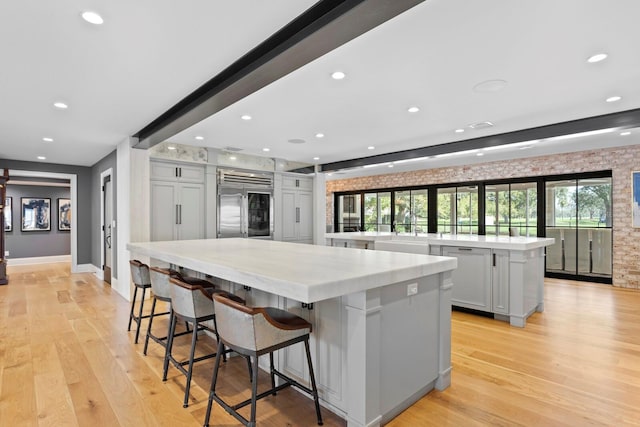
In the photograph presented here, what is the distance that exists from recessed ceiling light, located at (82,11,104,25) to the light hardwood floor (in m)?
2.44

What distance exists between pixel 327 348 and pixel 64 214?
32.7 ft

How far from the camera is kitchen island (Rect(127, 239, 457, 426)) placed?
1728 mm

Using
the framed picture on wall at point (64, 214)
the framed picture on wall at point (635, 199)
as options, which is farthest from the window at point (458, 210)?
the framed picture on wall at point (64, 214)

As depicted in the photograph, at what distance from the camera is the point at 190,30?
7.02 ft

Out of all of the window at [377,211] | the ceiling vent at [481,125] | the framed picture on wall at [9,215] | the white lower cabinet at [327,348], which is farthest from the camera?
the window at [377,211]

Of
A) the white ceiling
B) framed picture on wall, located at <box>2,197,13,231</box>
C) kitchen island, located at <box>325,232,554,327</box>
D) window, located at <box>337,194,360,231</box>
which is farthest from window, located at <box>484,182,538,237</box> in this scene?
framed picture on wall, located at <box>2,197,13,231</box>

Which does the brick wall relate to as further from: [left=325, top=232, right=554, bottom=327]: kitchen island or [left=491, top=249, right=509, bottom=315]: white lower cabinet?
[left=491, top=249, right=509, bottom=315]: white lower cabinet

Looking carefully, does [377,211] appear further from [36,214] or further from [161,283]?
[36,214]

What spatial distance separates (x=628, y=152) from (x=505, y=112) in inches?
147

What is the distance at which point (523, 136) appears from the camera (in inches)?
190

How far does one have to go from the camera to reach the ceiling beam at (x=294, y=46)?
69.6 inches

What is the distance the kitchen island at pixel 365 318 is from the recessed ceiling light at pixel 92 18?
162cm

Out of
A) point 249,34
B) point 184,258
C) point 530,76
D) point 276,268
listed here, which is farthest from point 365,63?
point 184,258

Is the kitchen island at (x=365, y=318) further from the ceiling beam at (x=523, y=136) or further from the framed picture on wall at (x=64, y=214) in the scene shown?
the framed picture on wall at (x=64, y=214)
